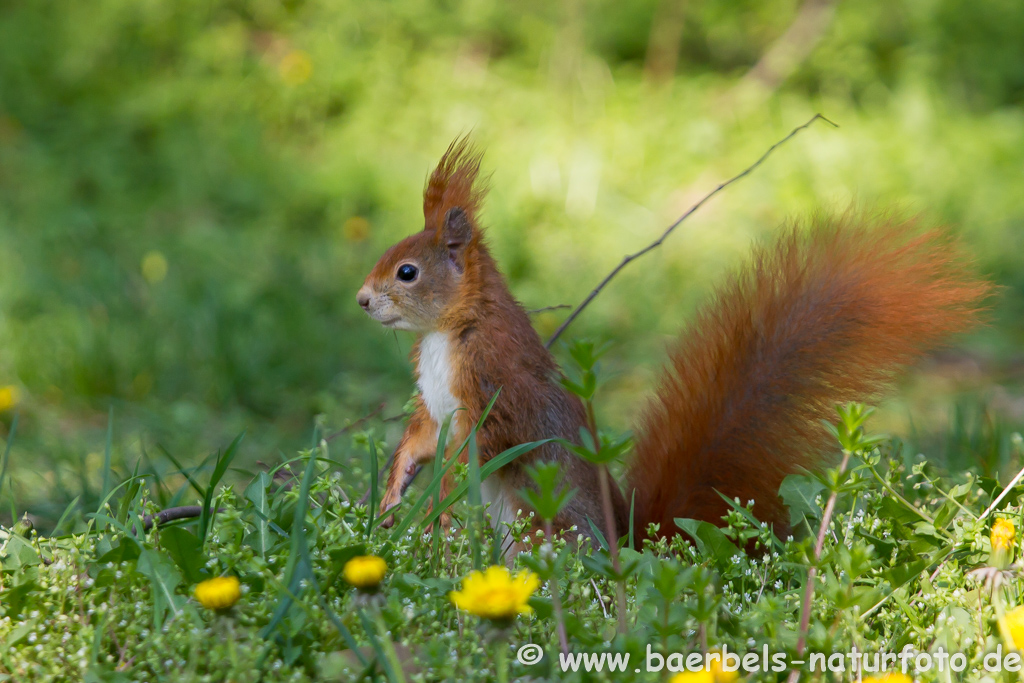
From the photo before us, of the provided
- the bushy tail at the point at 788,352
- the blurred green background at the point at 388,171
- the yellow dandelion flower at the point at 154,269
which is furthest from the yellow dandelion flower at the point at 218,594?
the yellow dandelion flower at the point at 154,269

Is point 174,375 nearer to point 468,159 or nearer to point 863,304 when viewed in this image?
point 468,159

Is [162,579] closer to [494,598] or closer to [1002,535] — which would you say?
[494,598]

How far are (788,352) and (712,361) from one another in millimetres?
134

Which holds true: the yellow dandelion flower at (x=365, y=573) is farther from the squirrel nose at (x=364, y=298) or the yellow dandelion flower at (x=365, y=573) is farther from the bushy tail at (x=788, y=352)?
the squirrel nose at (x=364, y=298)

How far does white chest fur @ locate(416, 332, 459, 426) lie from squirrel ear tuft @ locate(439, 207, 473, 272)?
15 cm

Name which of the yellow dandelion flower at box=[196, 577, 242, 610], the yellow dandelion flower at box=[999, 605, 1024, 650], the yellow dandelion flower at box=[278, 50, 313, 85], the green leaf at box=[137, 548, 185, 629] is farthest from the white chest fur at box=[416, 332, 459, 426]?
the yellow dandelion flower at box=[278, 50, 313, 85]

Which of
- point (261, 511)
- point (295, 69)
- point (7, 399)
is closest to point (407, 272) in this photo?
point (261, 511)

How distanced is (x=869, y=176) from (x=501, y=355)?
12.4 feet

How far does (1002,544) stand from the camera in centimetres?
129

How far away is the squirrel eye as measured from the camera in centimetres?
180

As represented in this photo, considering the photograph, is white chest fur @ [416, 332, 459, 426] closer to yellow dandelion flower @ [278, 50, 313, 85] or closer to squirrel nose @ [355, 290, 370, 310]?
squirrel nose @ [355, 290, 370, 310]

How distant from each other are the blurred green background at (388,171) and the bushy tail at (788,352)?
2.90 ft

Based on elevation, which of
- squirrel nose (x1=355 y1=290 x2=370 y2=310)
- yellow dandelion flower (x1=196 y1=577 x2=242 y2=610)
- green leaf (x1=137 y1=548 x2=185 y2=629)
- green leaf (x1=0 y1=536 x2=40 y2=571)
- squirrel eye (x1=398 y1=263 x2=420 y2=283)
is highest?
squirrel eye (x1=398 y1=263 x2=420 y2=283)

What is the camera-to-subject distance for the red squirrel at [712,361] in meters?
1.57
